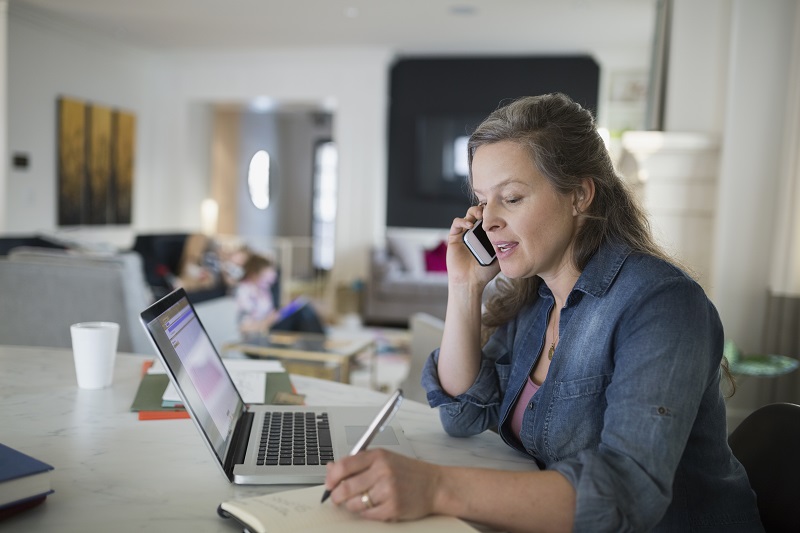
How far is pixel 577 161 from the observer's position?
1182 millimetres

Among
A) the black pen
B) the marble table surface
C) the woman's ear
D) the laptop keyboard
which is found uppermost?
the woman's ear

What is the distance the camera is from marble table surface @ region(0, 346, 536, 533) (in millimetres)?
885

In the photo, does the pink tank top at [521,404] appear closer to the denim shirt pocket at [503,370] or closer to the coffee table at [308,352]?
the denim shirt pocket at [503,370]

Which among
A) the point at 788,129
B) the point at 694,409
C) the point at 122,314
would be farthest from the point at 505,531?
the point at 788,129

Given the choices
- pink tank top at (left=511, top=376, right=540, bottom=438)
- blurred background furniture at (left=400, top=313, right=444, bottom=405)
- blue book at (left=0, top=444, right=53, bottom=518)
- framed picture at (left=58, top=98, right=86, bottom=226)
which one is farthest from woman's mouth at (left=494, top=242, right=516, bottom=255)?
framed picture at (left=58, top=98, right=86, bottom=226)

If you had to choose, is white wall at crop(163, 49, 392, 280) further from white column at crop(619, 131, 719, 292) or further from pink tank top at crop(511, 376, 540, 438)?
pink tank top at crop(511, 376, 540, 438)

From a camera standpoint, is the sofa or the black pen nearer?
the black pen

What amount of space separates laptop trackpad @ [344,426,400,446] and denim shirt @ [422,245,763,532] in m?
0.11

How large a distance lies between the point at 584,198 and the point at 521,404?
0.36 meters

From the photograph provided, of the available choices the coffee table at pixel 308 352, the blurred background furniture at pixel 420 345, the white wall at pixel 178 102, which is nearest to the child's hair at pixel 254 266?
the coffee table at pixel 308 352

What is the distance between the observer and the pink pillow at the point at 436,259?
723cm

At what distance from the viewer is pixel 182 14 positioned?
6.56 m

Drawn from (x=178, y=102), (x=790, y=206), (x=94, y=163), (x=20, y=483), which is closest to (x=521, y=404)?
(x=20, y=483)

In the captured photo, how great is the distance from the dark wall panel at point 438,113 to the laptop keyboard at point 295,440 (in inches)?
261
